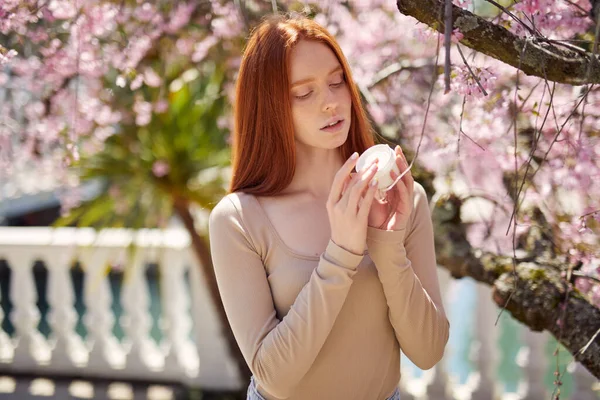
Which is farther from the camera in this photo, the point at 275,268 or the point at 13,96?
the point at 13,96

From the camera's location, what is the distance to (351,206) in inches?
51.8

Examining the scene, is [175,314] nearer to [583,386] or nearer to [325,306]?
[583,386]

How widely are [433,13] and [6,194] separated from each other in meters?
9.20

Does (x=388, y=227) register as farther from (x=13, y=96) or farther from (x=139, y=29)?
(x=13, y=96)

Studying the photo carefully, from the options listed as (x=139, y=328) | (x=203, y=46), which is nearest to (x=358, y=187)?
(x=203, y=46)

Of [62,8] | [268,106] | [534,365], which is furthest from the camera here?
[534,365]

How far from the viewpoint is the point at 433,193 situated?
2.59 m

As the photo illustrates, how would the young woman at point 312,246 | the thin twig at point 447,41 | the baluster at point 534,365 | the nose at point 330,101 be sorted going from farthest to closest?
the baluster at point 534,365 < the nose at point 330,101 < the young woman at point 312,246 < the thin twig at point 447,41

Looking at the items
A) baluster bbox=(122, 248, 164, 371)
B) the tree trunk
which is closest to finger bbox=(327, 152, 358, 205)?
the tree trunk

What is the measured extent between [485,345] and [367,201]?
2.54m

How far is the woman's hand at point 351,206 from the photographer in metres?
1.32

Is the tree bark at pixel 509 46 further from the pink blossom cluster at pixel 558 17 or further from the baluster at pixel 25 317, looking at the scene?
the baluster at pixel 25 317

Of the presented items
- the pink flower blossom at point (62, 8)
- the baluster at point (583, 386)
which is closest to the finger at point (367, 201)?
the pink flower blossom at point (62, 8)

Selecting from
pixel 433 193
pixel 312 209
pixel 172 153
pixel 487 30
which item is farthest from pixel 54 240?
pixel 487 30
